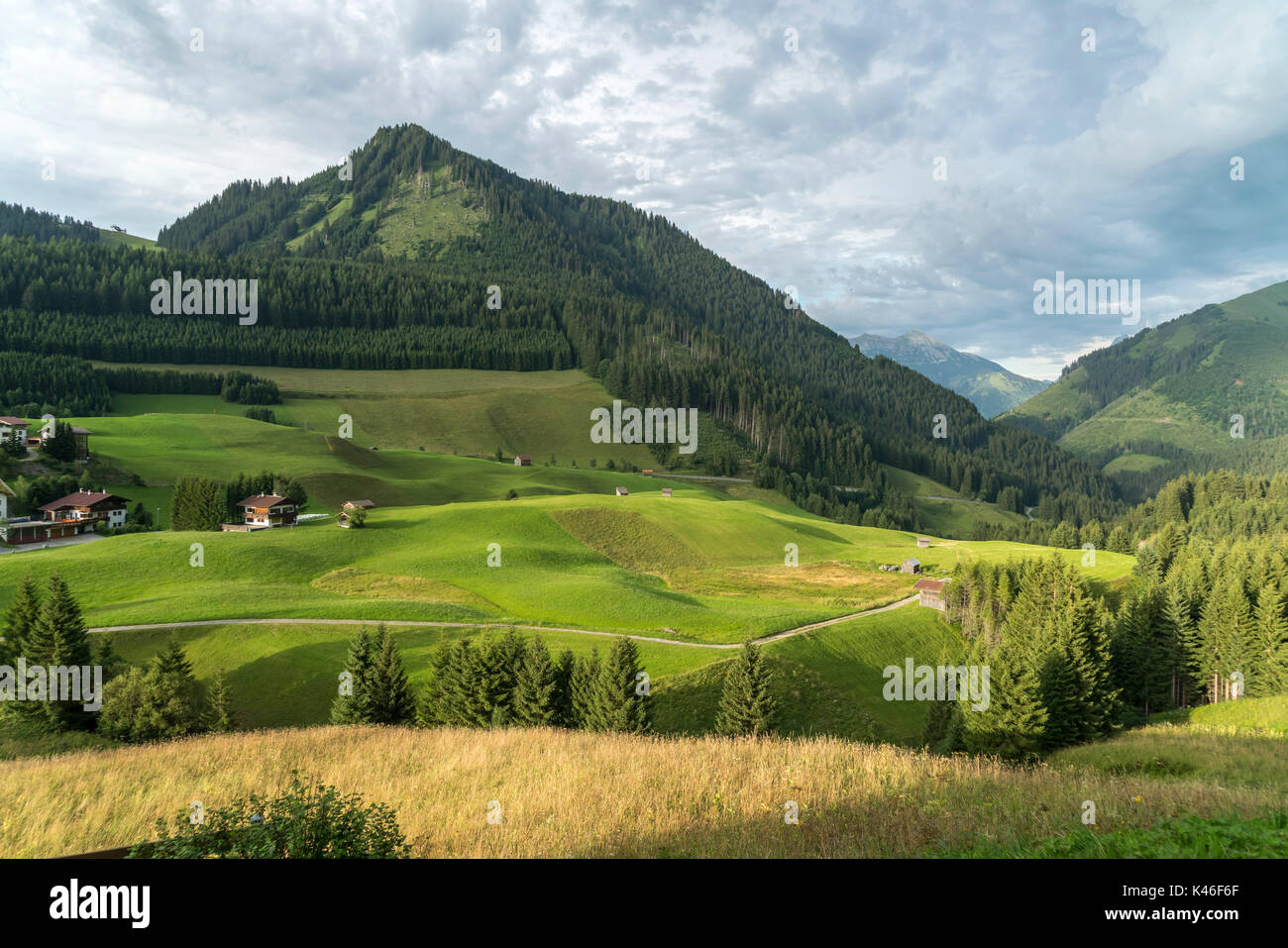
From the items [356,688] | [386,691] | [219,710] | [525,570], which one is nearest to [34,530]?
A: [525,570]

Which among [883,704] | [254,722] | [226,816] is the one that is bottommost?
[883,704]

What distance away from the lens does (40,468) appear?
106 meters

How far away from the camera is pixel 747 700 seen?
39.5 meters

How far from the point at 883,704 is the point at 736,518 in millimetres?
60262

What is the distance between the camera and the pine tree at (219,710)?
35.4 m

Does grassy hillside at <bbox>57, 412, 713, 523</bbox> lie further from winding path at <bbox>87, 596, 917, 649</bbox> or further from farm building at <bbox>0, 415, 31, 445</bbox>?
winding path at <bbox>87, 596, 917, 649</bbox>

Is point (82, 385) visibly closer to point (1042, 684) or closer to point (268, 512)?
point (268, 512)

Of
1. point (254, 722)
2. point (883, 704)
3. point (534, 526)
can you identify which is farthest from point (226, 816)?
point (534, 526)

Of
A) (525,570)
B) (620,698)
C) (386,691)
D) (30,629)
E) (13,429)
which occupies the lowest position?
(620,698)

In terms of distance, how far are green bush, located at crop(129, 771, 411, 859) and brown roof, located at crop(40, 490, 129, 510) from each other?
110446 mm

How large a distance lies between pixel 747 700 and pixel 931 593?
46486 mm

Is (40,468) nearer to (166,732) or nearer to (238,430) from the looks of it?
(238,430)

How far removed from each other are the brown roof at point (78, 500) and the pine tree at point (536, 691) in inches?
3573

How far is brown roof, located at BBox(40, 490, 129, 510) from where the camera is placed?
296 ft
